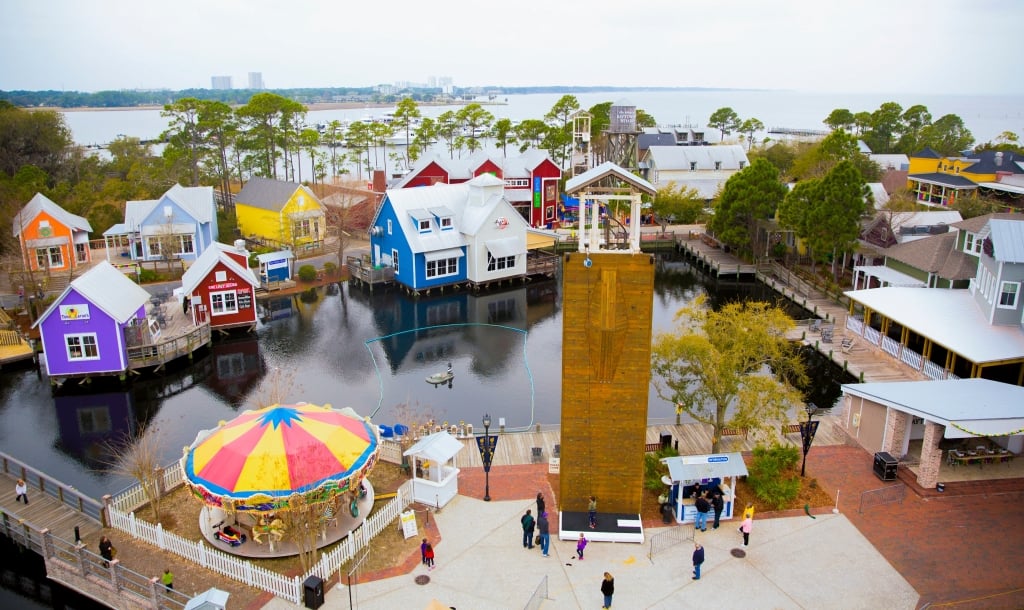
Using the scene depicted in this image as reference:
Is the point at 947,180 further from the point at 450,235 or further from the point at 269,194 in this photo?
the point at 269,194

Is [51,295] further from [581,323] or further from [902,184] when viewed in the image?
[902,184]

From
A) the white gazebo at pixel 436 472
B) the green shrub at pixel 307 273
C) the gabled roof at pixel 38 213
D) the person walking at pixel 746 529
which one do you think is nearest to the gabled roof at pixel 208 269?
the green shrub at pixel 307 273

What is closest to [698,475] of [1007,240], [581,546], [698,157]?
[581,546]

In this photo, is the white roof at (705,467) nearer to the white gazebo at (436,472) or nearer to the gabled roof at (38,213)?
the white gazebo at (436,472)

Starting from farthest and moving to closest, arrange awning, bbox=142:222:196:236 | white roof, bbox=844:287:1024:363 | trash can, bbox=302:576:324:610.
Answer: awning, bbox=142:222:196:236
white roof, bbox=844:287:1024:363
trash can, bbox=302:576:324:610

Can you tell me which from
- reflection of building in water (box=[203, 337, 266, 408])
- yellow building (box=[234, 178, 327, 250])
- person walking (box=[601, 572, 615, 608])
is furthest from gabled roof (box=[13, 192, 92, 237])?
person walking (box=[601, 572, 615, 608])

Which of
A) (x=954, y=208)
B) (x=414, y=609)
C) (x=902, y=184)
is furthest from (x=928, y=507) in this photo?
(x=902, y=184)

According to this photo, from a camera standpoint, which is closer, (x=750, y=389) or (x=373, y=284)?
(x=750, y=389)

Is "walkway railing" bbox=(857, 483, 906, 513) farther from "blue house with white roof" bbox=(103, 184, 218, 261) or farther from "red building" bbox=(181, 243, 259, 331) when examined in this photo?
"blue house with white roof" bbox=(103, 184, 218, 261)
